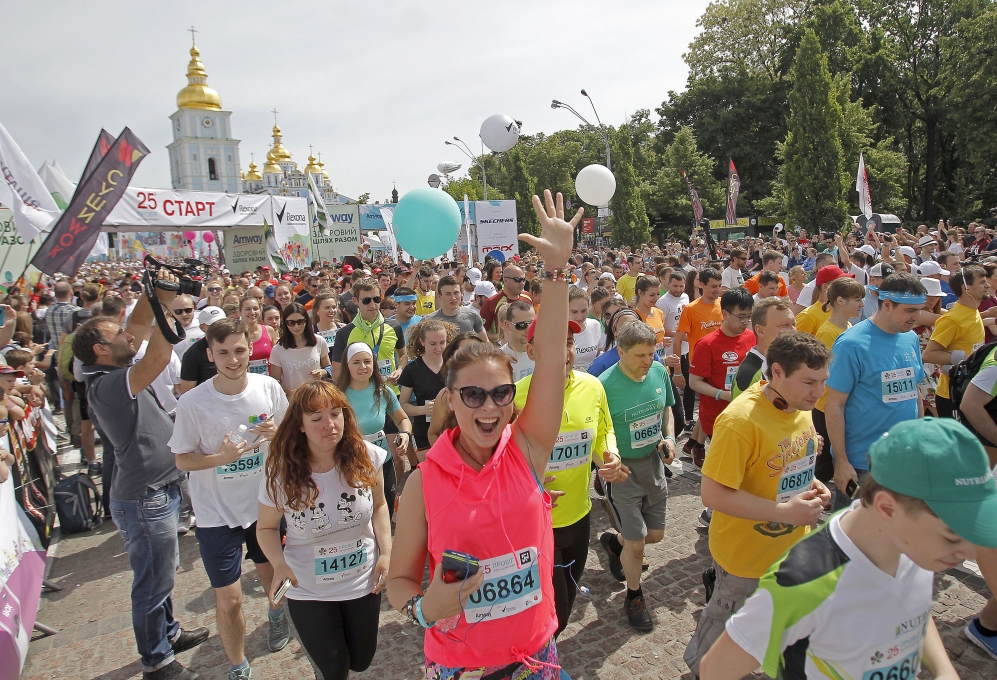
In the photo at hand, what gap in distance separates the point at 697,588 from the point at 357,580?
8.54 feet

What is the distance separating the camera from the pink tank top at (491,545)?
1.94m

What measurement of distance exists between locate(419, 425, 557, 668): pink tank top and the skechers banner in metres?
5.57

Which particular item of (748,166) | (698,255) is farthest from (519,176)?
(698,255)

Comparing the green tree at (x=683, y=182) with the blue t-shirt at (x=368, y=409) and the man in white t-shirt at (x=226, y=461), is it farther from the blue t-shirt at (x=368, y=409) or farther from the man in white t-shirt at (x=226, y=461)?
the man in white t-shirt at (x=226, y=461)

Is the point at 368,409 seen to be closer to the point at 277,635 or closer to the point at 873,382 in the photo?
the point at 277,635

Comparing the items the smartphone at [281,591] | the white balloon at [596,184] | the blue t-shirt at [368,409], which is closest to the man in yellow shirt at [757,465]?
the smartphone at [281,591]

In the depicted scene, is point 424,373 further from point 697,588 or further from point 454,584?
point 454,584

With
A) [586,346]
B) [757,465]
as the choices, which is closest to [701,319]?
[586,346]

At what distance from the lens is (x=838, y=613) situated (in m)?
1.66

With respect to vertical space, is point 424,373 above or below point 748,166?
below

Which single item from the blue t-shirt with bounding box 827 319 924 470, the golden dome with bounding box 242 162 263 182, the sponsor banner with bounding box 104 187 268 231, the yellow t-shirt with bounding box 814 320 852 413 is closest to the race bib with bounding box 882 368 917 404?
the blue t-shirt with bounding box 827 319 924 470

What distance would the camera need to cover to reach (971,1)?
3581cm

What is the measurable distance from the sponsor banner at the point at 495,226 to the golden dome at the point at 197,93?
87297 mm

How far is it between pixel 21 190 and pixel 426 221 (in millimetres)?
5698
